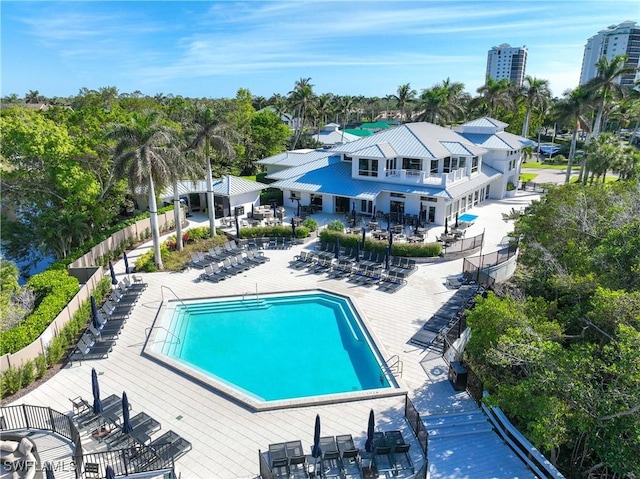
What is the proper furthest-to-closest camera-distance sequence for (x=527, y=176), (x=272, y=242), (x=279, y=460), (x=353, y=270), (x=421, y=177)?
(x=527, y=176)
(x=421, y=177)
(x=272, y=242)
(x=353, y=270)
(x=279, y=460)

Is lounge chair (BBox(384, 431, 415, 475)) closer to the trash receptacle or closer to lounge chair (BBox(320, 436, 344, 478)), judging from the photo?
lounge chair (BBox(320, 436, 344, 478))

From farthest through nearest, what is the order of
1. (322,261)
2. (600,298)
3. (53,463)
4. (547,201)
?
(322,261)
(547,201)
(53,463)
(600,298)

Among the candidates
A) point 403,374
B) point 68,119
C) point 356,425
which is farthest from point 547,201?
point 68,119

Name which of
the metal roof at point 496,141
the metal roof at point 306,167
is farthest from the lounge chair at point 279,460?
the metal roof at point 496,141

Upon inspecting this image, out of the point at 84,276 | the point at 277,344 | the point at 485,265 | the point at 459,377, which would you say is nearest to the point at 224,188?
the point at 84,276

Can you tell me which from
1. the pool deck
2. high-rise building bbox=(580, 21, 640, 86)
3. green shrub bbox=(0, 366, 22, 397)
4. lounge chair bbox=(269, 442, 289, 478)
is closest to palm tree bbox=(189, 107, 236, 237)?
the pool deck

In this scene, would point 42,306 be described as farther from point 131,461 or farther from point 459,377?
point 459,377

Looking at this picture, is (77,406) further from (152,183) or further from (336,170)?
(336,170)
